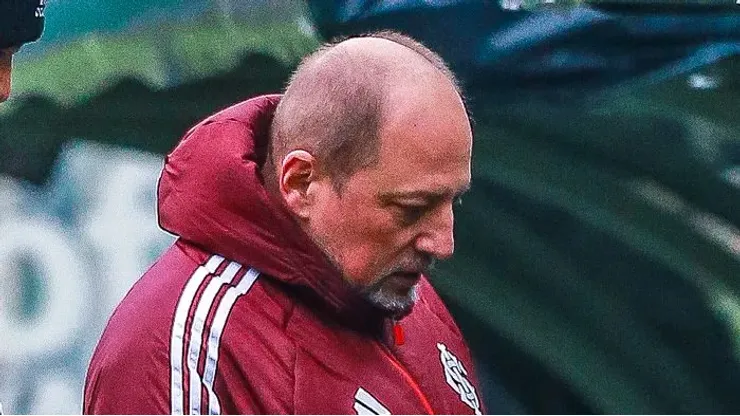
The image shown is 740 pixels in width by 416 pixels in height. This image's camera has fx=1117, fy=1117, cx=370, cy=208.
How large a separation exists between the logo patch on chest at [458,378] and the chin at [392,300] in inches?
5.9

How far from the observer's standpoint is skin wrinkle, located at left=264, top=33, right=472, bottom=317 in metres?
1.30

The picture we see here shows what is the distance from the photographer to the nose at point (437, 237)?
1.36 m

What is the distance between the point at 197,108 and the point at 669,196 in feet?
3.35

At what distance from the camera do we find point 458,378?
1.55m

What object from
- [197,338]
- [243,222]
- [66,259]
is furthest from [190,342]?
[66,259]

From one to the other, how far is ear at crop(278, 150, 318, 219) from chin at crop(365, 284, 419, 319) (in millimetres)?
131

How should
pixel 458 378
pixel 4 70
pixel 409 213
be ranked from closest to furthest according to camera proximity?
1. pixel 4 70
2. pixel 409 213
3. pixel 458 378

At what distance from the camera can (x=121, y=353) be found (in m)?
1.29

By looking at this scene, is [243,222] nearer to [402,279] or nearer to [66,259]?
[402,279]

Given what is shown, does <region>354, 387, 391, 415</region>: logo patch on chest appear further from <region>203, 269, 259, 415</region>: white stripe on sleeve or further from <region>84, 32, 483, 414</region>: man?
<region>203, 269, 259, 415</region>: white stripe on sleeve

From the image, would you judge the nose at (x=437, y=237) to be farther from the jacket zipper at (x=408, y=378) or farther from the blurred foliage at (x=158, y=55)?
the blurred foliage at (x=158, y=55)

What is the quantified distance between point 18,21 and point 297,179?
0.37m

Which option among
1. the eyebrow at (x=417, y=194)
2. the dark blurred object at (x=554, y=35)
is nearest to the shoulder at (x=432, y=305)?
the eyebrow at (x=417, y=194)

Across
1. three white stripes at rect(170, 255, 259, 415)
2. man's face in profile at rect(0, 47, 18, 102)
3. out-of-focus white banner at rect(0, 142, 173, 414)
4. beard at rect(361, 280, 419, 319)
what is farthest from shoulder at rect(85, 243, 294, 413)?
out-of-focus white banner at rect(0, 142, 173, 414)
